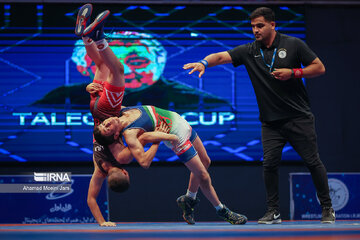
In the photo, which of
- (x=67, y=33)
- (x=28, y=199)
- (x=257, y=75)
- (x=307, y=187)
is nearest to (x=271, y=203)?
(x=257, y=75)

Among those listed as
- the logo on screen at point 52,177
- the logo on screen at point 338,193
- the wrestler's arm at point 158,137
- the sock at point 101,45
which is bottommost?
the logo on screen at point 338,193

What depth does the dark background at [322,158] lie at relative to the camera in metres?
5.72

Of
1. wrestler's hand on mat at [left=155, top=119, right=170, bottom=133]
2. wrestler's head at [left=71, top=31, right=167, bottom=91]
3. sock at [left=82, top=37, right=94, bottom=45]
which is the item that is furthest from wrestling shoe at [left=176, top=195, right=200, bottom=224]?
wrestler's head at [left=71, top=31, right=167, bottom=91]

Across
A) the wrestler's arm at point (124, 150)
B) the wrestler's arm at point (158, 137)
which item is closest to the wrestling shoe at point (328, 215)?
the wrestler's arm at point (158, 137)

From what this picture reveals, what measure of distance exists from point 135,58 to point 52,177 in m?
1.65

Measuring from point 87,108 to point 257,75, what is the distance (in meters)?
2.63

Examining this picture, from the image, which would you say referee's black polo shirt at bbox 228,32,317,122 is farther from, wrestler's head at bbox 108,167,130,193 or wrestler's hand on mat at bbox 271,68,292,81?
wrestler's head at bbox 108,167,130,193

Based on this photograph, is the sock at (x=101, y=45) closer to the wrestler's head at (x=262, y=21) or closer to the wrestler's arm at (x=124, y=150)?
the wrestler's arm at (x=124, y=150)

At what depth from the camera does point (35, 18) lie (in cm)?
566

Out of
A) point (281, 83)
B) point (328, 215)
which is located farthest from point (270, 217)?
point (281, 83)

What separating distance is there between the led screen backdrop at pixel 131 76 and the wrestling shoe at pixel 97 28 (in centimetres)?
203

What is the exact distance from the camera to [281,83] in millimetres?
3496

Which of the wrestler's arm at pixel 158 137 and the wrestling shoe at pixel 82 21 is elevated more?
the wrestling shoe at pixel 82 21

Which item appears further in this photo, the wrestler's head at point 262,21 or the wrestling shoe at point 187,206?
the wrestling shoe at point 187,206
